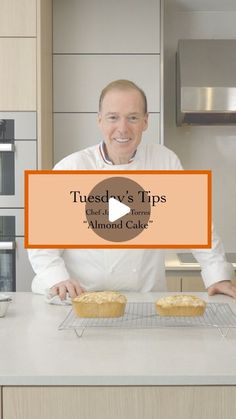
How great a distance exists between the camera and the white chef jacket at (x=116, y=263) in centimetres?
178

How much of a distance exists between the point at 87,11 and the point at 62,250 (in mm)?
1512

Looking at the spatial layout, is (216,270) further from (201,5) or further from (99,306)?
(201,5)

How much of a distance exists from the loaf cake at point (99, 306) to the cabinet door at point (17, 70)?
4.95 feet

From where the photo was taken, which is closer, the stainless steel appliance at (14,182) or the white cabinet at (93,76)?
the stainless steel appliance at (14,182)

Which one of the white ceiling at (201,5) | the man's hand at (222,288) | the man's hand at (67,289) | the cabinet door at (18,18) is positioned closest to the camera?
the man's hand at (67,289)

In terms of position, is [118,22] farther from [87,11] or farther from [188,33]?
[188,33]

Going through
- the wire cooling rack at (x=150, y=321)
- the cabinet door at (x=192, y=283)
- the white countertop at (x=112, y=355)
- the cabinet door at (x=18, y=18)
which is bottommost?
the cabinet door at (x=192, y=283)

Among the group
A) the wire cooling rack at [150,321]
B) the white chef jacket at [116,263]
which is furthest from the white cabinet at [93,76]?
the wire cooling rack at [150,321]

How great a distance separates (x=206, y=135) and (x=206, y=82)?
408mm

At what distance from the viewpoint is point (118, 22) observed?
297 centimetres

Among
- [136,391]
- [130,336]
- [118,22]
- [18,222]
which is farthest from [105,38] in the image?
[136,391]

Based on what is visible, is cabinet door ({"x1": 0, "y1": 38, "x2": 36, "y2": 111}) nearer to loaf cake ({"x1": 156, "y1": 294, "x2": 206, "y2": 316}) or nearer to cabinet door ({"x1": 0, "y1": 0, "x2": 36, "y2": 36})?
cabinet door ({"x1": 0, "y1": 0, "x2": 36, "y2": 36})

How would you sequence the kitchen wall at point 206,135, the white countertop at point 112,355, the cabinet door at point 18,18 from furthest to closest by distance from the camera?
1. the kitchen wall at point 206,135
2. the cabinet door at point 18,18
3. the white countertop at point 112,355

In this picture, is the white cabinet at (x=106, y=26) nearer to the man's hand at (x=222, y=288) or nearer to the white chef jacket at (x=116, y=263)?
the white chef jacket at (x=116, y=263)
